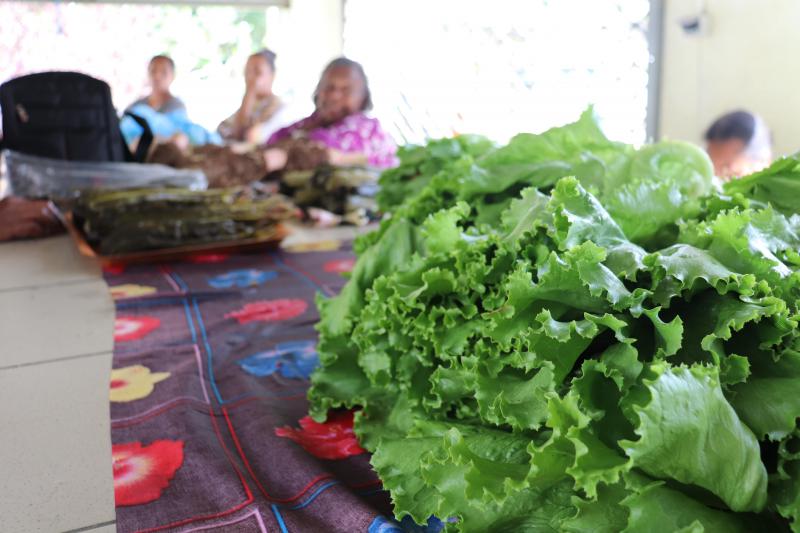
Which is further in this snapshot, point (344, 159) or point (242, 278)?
point (344, 159)

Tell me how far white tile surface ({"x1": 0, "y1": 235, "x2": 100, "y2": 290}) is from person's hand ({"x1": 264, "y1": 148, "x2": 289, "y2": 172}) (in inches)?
35.2

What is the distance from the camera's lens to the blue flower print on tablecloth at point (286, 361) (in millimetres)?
1336

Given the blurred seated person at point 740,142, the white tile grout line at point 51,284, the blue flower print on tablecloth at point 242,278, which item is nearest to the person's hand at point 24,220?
the white tile grout line at point 51,284

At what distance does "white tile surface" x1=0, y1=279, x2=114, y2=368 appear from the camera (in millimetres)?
1432

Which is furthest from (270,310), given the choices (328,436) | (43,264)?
(43,264)

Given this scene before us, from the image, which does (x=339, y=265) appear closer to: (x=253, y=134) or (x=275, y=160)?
(x=275, y=160)

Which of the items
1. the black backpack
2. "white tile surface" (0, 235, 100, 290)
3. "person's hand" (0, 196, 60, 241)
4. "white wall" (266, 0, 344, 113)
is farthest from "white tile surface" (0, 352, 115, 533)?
"white wall" (266, 0, 344, 113)

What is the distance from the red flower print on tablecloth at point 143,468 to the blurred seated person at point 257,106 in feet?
11.7

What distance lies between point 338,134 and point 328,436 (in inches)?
91.1

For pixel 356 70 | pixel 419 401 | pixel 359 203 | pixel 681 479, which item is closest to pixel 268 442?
pixel 419 401

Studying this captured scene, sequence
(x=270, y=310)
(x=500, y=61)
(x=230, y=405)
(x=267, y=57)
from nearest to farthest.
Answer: (x=230, y=405) < (x=270, y=310) < (x=267, y=57) < (x=500, y=61)

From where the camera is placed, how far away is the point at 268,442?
1044mm

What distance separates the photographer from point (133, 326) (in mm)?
1582

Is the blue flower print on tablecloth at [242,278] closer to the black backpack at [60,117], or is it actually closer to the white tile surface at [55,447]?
the white tile surface at [55,447]
